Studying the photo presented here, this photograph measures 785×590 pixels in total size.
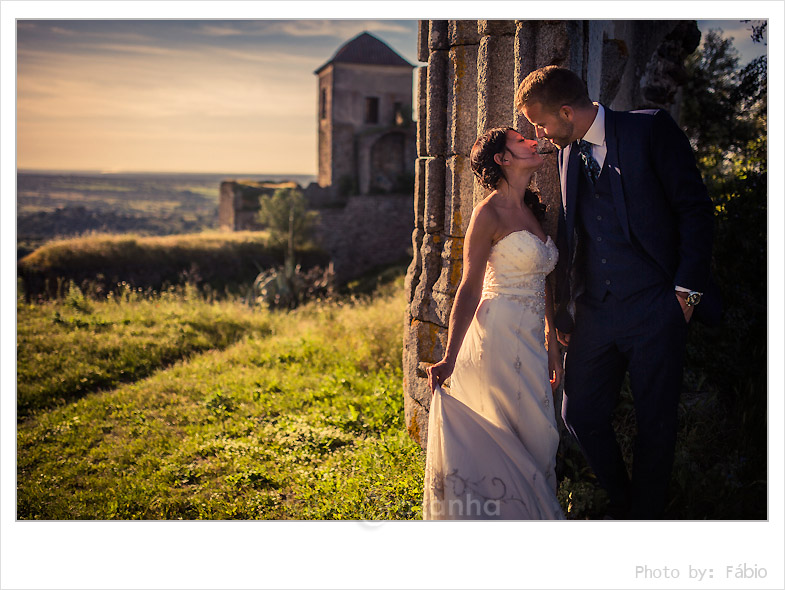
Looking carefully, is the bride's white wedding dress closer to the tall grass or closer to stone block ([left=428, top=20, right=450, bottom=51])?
stone block ([left=428, top=20, right=450, bottom=51])

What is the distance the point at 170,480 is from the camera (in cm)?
416

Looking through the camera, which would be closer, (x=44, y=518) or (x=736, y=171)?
(x=44, y=518)

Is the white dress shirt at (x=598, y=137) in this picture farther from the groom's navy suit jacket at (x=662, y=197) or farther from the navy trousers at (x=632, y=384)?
the navy trousers at (x=632, y=384)

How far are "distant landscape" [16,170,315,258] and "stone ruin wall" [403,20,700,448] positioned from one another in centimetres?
464

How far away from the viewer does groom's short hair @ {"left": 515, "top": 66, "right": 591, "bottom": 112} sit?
2885 millimetres

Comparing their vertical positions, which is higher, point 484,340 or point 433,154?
point 433,154

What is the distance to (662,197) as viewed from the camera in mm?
2875

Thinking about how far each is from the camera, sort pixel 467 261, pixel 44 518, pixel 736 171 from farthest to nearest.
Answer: pixel 736 171 < pixel 44 518 < pixel 467 261

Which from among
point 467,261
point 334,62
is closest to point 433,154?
point 467,261

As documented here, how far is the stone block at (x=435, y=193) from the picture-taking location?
414 centimetres

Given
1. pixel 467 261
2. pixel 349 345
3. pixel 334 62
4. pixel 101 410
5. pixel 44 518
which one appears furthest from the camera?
pixel 334 62

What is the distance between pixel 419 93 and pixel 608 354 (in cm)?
231

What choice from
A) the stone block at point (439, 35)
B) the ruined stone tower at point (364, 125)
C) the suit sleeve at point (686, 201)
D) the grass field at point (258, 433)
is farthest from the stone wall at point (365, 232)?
the suit sleeve at point (686, 201)

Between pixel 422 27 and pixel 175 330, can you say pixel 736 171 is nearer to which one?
pixel 422 27
